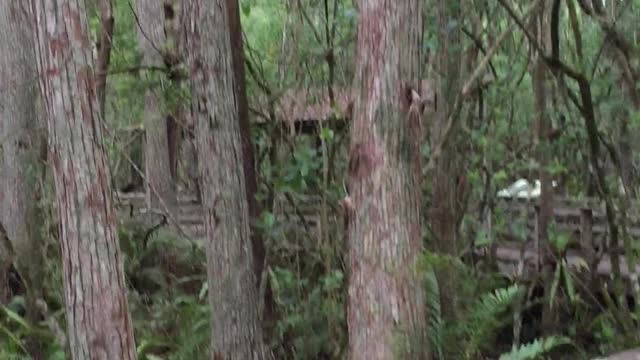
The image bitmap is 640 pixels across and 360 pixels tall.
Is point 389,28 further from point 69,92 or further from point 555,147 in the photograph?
point 555,147

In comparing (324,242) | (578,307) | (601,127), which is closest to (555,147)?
(601,127)

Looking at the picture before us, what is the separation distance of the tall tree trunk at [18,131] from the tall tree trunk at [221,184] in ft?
13.6

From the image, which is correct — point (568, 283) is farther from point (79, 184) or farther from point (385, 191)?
point (79, 184)

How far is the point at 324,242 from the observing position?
11102 millimetres

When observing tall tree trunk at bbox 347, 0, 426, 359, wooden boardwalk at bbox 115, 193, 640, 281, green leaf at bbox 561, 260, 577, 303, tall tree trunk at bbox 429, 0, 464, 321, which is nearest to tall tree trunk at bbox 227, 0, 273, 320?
wooden boardwalk at bbox 115, 193, 640, 281

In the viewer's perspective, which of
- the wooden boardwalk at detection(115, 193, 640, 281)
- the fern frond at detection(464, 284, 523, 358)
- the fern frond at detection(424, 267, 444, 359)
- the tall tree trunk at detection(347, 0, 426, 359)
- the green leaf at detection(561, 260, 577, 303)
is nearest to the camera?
the tall tree trunk at detection(347, 0, 426, 359)

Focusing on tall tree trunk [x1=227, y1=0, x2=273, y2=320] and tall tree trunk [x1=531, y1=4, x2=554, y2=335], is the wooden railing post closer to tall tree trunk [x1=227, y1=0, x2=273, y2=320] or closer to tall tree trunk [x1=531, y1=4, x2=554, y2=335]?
tall tree trunk [x1=531, y1=4, x2=554, y2=335]

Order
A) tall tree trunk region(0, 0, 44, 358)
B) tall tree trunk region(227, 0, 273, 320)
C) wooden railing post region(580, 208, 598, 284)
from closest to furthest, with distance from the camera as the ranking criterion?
1. tall tree trunk region(227, 0, 273, 320)
2. wooden railing post region(580, 208, 598, 284)
3. tall tree trunk region(0, 0, 44, 358)

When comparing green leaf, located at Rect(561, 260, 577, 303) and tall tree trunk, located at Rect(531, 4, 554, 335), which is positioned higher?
tall tree trunk, located at Rect(531, 4, 554, 335)

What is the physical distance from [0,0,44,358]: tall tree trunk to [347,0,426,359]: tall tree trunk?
7004mm

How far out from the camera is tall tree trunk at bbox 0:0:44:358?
13.3m

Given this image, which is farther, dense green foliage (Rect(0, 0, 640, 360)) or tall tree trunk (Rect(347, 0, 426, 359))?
dense green foliage (Rect(0, 0, 640, 360))

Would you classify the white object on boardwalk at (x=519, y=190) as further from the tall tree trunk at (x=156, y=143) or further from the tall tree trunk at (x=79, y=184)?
the tall tree trunk at (x=79, y=184)

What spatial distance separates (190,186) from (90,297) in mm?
17880
